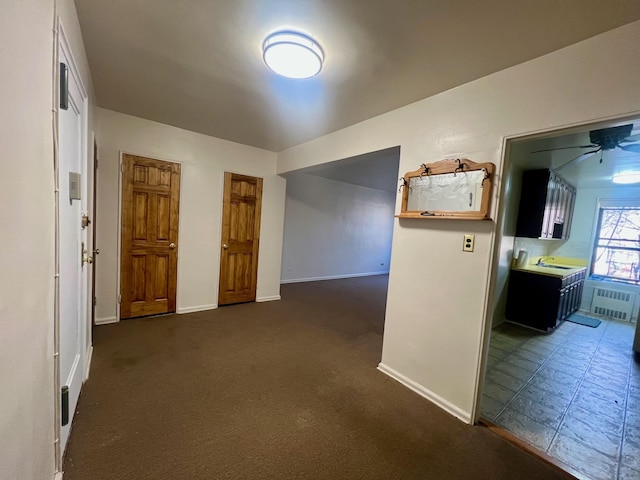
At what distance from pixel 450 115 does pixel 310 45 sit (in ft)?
3.89

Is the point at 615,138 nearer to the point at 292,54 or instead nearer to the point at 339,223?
the point at 292,54

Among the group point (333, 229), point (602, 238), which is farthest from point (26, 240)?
point (602, 238)

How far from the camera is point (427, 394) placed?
7.20 feet

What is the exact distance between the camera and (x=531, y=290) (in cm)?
398

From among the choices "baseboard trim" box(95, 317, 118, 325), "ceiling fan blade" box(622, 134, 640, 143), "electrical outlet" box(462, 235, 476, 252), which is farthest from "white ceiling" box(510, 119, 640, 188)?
"baseboard trim" box(95, 317, 118, 325)

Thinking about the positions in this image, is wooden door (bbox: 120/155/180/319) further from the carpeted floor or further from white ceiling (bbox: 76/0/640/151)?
white ceiling (bbox: 76/0/640/151)

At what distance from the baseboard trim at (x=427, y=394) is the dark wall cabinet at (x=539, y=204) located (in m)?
3.10

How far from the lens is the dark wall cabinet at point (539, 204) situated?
380 centimetres

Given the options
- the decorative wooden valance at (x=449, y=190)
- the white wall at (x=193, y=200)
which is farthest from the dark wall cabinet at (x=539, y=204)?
the white wall at (x=193, y=200)

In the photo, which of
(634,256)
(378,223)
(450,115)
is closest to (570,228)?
(634,256)

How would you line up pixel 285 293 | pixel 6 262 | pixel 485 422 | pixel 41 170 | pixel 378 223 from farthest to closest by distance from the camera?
pixel 378 223 < pixel 285 293 < pixel 485 422 < pixel 41 170 < pixel 6 262

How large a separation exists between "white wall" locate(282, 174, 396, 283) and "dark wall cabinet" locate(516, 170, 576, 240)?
378cm

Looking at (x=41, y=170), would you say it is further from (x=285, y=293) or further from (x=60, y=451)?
(x=285, y=293)

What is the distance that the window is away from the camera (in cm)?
473
